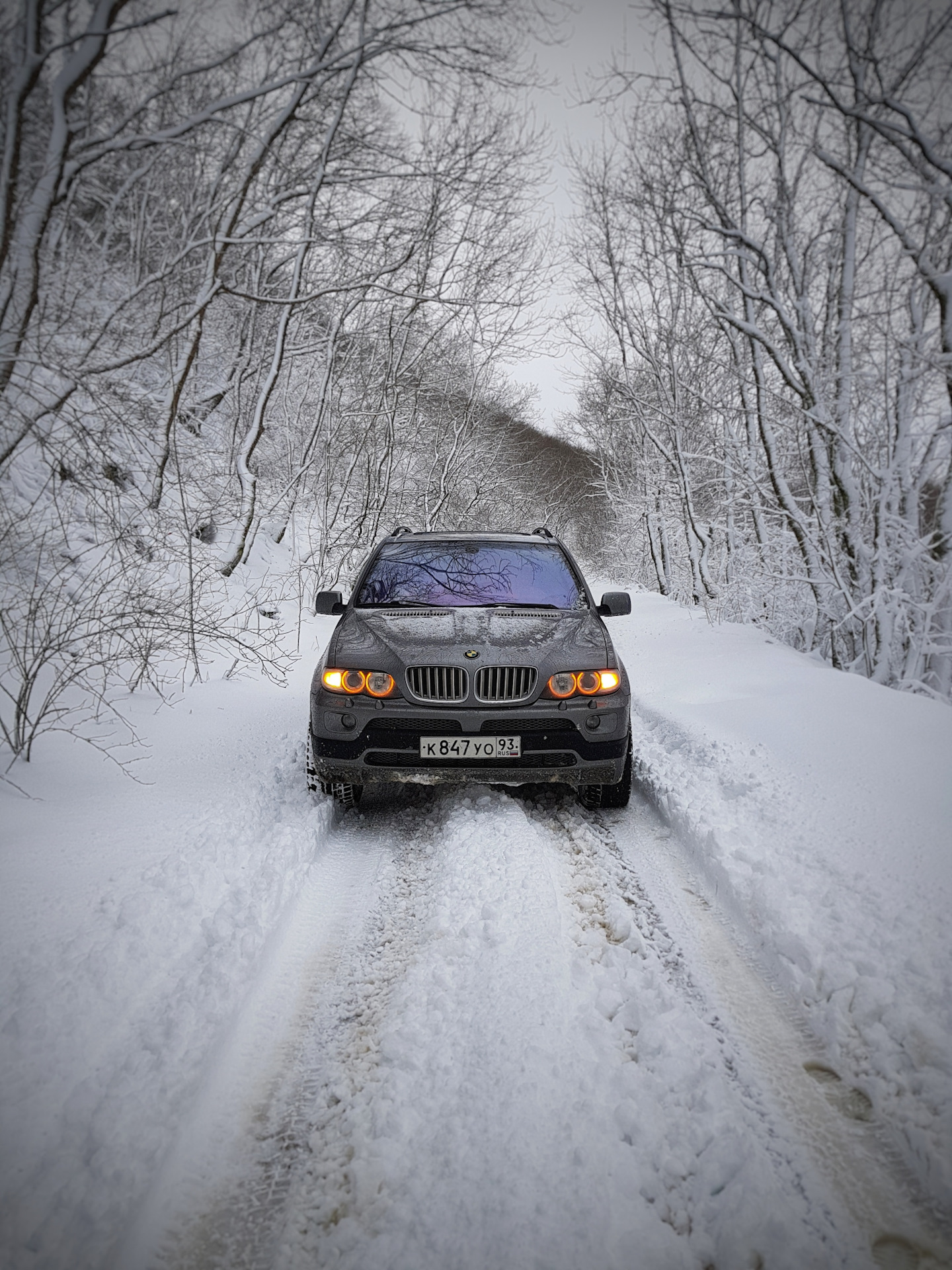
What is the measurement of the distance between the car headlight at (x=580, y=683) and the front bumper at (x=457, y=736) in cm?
7

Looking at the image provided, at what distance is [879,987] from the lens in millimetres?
1951

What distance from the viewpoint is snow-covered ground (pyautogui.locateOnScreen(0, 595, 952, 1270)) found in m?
1.32

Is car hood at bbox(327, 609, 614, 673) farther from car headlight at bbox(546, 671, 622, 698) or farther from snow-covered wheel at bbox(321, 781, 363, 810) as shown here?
snow-covered wheel at bbox(321, 781, 363, 810)

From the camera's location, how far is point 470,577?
4238mm

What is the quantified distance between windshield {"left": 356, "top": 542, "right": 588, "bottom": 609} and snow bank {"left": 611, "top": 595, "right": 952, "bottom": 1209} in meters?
1.53

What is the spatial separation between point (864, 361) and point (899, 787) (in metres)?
5.37

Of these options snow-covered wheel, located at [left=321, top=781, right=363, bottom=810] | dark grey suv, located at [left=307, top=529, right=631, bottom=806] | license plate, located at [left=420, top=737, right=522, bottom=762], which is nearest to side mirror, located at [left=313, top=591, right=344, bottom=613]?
dark grey suv, located at [left=307, top=529, right=631, bottom=806]

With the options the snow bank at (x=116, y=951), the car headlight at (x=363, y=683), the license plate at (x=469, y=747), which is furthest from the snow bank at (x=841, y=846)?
the snow bank at (x=116, y=951)

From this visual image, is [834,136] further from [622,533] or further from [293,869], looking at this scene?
[622,533]

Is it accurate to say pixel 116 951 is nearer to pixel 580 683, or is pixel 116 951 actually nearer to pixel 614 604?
pixel 580 683

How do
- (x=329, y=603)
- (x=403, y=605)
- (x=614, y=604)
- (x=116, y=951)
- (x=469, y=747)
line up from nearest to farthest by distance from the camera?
(x=116, y=951)
(x=469, y=747)
(x=403, y=605)
(x=329, y=603)
(x=614, y=604)

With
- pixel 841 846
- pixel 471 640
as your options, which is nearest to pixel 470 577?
pixel 471 640

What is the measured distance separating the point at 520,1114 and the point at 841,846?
224cm

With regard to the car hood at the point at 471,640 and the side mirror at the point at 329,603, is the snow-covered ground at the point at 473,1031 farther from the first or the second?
the side mirror at the point at 329,603
